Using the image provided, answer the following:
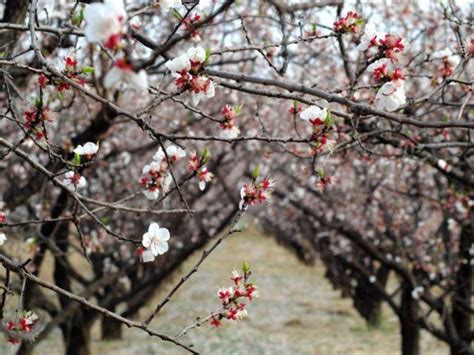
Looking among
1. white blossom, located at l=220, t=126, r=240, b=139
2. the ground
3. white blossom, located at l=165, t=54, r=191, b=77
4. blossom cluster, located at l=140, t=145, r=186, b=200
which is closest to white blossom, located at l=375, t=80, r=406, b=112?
white blossom, located at l=220, t=126, r=240, b=139

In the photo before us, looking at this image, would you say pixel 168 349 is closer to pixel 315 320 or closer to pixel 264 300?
pixel 315 320

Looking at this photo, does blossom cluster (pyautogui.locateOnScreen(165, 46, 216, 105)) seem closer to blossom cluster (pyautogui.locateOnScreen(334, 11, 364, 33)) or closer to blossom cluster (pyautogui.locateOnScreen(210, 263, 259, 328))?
blossom cluster (pyautogui.locateOnScreen(334, 11, 364, 33))

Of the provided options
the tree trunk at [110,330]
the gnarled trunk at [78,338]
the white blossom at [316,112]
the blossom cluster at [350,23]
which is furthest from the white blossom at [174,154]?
the tree trunk at [110,330]

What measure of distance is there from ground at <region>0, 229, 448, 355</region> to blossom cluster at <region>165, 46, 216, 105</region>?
9.36 meters

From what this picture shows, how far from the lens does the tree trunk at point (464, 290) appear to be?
704 cm

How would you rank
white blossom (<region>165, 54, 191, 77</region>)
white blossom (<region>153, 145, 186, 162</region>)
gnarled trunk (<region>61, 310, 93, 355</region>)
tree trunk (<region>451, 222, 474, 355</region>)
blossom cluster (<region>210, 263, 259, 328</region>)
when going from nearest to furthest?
white blossom (<region>165, 54, 191, 77</region>)
blossom cluster (<region>210, 263, 259, 328</region>)
white blossom (<region>153, 145, 186, 162</region>)
tree trunk (<region>451, 222, 474, 355</region>)
gnarled trunk (<region>61, 310, 93, 355</region>)

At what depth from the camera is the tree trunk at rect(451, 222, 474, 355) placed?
7.04m

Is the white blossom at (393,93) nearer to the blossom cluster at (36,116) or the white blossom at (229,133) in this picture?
the white blossom at (229,133)

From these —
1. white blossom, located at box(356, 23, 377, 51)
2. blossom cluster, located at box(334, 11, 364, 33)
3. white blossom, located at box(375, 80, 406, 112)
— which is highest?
blossom cluster, located at box(334, 11, 364, 33)

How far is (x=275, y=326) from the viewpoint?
13555 millimetres

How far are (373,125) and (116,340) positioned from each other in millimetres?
9003

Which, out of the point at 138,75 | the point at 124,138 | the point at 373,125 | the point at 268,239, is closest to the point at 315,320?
the point at 124,138

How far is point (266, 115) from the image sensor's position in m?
12.2

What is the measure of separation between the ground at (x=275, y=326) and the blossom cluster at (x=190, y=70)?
9.36 metres
